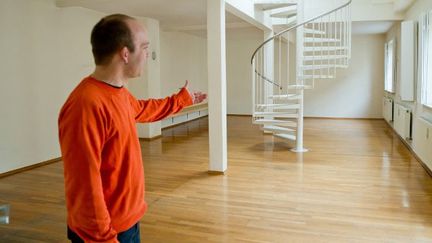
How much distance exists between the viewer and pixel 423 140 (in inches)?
204

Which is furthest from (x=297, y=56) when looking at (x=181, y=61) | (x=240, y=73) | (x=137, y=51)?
(x=137, y=51)

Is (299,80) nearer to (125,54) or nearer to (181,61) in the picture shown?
(181,61)

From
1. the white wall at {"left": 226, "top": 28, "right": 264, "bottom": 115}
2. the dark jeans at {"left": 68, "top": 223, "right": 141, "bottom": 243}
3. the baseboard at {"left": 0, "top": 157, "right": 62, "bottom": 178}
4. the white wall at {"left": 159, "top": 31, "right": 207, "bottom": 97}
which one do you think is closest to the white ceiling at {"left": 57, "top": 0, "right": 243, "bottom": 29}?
the white wall at {"left": 159, "top": 31, "right": 207, "bottom": 97}

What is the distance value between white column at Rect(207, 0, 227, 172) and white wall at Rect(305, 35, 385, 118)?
700 centimetres

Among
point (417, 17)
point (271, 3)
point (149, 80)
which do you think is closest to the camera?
point (417, 17)

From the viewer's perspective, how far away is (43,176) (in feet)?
16.2

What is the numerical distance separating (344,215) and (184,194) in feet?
5.50

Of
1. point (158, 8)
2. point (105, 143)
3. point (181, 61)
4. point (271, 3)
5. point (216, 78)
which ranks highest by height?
point (271, 3)

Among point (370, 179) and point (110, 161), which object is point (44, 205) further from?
point (370, 179)

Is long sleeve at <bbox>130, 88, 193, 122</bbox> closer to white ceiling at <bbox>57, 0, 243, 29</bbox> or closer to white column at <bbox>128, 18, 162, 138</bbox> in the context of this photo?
white ceiling at <bbox>57, 0, 243, 29</bbox>

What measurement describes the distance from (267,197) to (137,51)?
304cm

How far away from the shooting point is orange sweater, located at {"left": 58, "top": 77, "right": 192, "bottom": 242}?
1076mm

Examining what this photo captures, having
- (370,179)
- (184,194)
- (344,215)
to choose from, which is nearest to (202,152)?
(184,194)

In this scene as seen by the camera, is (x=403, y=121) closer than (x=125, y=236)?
No
